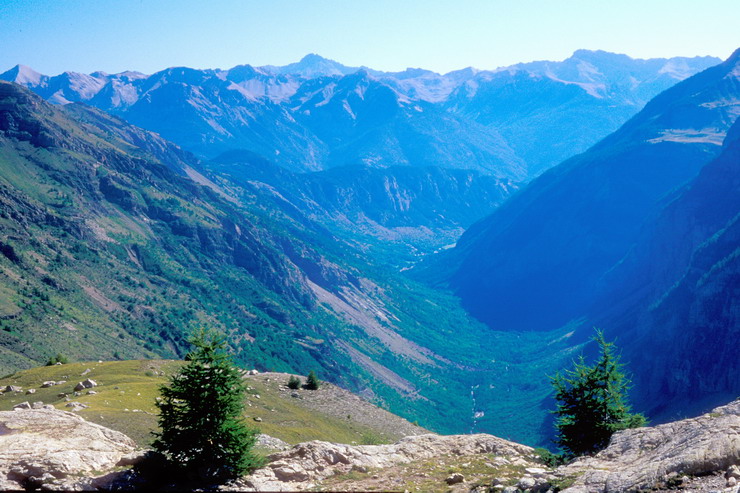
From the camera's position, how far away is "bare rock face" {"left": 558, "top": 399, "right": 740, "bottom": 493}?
27938 mm

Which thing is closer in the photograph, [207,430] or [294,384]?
[207,430]

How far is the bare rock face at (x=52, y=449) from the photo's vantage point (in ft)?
106

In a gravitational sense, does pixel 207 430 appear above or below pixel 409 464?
below

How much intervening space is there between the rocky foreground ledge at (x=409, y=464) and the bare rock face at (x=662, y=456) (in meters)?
0.05

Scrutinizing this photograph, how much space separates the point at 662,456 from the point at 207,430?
27549 mm

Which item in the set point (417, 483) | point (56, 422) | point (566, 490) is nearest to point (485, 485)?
point (417, 483)

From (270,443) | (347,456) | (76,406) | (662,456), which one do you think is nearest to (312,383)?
(270,443)

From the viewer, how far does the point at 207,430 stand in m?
34.7

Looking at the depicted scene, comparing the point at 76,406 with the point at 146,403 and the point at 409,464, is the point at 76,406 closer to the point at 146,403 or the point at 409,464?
the point at 146,403

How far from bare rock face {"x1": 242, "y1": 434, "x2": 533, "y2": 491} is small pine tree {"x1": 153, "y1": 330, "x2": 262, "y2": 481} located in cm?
185

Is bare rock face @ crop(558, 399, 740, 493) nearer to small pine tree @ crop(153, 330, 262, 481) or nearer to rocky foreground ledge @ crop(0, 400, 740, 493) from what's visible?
rocky foreground ledge @ crop(0, 400, 740, 493)

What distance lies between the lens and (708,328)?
17962 centimetres

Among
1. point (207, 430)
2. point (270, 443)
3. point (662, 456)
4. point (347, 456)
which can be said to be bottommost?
point (207, 430)

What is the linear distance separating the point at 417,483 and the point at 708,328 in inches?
7039
